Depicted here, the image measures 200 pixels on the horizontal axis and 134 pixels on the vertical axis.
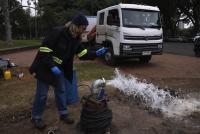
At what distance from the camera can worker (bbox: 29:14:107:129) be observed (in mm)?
5230

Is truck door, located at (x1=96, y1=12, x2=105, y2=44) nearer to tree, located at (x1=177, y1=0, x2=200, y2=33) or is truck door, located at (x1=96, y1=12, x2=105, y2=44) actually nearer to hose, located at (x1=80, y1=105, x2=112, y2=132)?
hose, located at (x1=80, y1=105, x2=112, y2=132)

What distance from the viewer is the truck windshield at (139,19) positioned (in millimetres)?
12570

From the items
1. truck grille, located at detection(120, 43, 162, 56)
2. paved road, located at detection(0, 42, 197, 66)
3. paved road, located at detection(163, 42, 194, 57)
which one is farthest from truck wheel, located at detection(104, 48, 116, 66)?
paved road, located at detection(163, 42, 194, 57)

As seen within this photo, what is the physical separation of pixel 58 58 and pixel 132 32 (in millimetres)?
7224

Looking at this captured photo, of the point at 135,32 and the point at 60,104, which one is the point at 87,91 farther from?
the point at 135,32

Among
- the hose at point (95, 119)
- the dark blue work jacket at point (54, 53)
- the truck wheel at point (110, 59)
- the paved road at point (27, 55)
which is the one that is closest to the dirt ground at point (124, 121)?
the hose at point (95, 119)

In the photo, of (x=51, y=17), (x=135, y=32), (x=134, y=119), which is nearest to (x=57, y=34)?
(x=134, y=119)

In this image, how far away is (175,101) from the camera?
285 inches

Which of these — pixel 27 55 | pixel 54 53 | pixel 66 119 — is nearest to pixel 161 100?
pixel 66 119

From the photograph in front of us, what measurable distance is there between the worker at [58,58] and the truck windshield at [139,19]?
6.99 meters

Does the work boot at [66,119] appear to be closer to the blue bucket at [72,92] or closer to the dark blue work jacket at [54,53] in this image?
the dark blue work jacket at [54,53]

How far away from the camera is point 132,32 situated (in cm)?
1232

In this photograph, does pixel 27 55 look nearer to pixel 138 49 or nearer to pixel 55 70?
pixel 138 49

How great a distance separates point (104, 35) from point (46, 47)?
870cm
